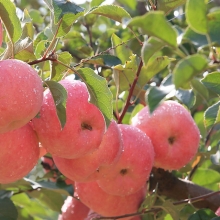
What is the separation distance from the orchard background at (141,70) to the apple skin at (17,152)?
0.36ft

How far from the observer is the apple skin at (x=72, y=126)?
1.06 metres

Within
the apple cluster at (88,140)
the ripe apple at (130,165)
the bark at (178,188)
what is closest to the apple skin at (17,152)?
the apple cluster at (88,140)

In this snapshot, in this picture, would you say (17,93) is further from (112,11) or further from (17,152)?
(112,11)

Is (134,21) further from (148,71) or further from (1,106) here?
(148,71)

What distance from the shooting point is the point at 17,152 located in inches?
42.3

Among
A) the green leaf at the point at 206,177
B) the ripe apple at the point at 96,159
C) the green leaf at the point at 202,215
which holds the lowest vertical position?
the green leaf at the point at 206,177

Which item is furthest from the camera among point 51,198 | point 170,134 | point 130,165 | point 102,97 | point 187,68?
point 51,198

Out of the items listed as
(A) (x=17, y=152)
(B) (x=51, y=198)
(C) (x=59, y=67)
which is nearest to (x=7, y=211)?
(B) (x=51, y=198)

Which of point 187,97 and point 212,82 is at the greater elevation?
point 212,82

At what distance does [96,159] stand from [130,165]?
0.14m

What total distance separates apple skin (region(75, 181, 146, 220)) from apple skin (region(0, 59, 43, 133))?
0.43 meters

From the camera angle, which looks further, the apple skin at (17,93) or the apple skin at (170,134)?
the apple skin at (170,134)

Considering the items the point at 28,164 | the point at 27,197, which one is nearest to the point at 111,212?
the point at 28,164

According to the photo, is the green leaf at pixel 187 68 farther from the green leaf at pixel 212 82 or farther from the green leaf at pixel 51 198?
the green leaf at pixel 51 198
